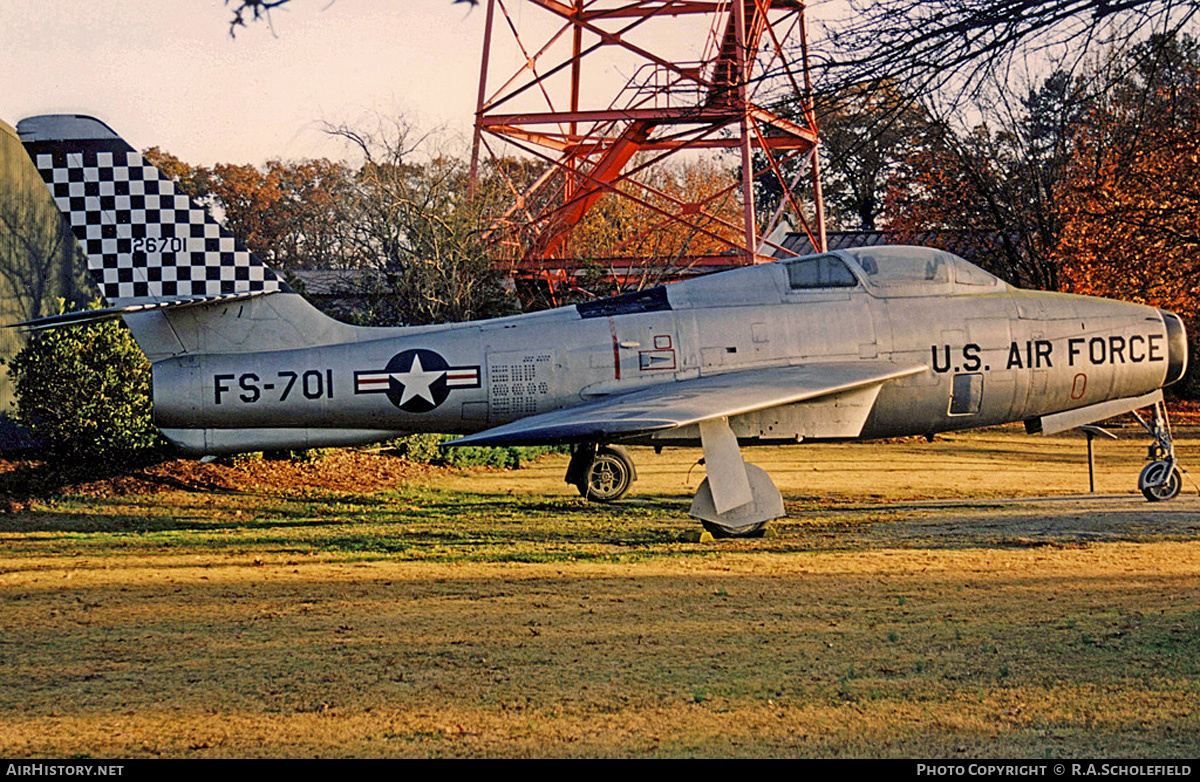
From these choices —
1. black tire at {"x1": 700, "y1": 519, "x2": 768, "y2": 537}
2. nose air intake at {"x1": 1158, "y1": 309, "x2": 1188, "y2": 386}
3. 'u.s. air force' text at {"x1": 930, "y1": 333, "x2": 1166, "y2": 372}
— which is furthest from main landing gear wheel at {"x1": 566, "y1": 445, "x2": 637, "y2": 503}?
nose air intake at {"x1": 1158, "y1": 309, "x2": 1188, "y2": 386}

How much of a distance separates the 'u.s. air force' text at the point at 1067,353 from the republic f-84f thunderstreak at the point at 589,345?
2 cm

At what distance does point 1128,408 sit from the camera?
13031 mm

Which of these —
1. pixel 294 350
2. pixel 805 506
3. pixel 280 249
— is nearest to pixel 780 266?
pixel 805 506

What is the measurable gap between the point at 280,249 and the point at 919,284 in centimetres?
5778

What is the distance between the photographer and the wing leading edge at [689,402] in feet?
32.6

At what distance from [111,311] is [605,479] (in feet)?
20.5

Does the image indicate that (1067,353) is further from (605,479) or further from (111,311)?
(111,311)

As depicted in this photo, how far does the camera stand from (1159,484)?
13.4 metres

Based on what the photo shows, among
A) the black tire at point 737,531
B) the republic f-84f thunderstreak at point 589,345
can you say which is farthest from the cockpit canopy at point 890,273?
the black tire at point 737,531

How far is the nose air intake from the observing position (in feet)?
42.5

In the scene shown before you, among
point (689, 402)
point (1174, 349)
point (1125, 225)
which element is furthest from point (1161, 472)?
point (1125, 225)

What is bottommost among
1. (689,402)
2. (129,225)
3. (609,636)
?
(609,636)

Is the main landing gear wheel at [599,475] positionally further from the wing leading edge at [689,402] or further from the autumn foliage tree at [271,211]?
the autumn foliage tree at [271,211]

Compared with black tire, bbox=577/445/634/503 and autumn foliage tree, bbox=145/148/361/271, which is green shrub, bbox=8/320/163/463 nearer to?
black tire, bbox=577/445/634/503
